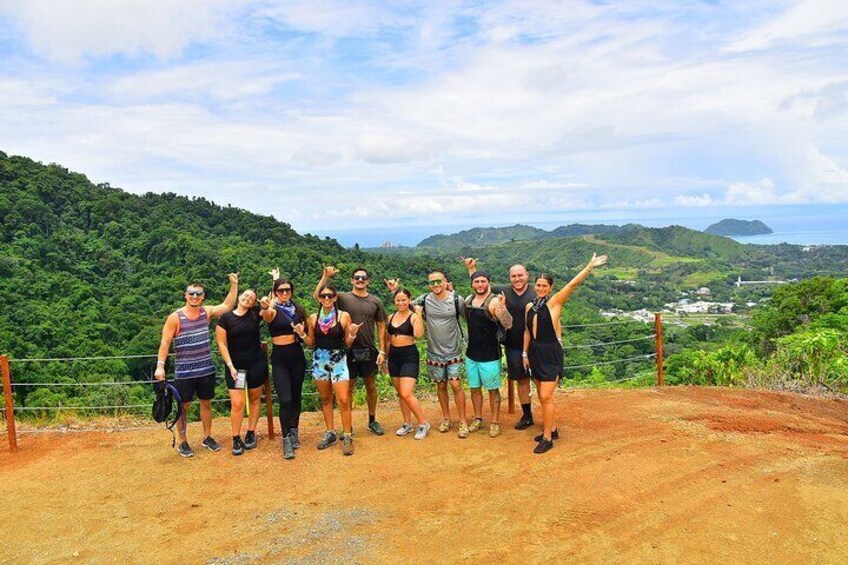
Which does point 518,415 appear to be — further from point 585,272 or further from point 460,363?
point 585,272

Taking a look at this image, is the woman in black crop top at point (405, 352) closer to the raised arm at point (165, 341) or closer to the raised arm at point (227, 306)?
the raised arm at point (227, 306)

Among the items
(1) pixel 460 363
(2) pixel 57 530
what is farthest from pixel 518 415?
(2) pixel 57 530

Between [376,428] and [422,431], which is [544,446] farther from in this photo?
[376,428]

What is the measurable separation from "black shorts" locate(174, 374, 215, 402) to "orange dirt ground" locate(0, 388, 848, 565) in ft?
1.95

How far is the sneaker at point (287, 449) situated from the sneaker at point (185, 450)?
3.10 feet

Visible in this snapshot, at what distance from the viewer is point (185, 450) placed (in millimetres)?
5355

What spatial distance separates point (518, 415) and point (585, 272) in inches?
87.5

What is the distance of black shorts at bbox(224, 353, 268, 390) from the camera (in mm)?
5211

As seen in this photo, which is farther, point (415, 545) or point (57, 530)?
point (57, 530)

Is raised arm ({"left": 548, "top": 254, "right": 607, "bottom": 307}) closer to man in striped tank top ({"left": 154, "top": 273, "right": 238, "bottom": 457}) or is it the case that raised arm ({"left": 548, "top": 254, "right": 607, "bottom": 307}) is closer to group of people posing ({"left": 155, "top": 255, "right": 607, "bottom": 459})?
group of people posing ({"left": 155, "top": 255, "right": 607, "bottom": 459})

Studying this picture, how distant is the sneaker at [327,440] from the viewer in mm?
5363

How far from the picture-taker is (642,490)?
13.8 ft

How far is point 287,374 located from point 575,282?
275cm

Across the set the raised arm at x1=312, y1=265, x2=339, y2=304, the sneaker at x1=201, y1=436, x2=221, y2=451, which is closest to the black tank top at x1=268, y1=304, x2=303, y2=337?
the raised arm at x1=312, y1=265, x2=339, y2=304
